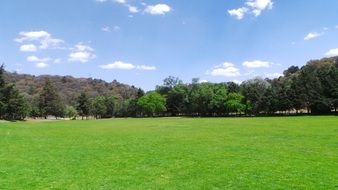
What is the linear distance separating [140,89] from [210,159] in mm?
155828

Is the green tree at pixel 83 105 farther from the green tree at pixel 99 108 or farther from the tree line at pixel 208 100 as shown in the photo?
the green tree at pixel 99 108

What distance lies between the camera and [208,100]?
145 metres

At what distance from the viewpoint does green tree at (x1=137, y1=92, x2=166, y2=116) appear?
6160 inches

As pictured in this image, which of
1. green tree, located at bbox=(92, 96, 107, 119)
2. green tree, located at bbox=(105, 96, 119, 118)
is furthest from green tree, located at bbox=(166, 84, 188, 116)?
→ green tree, located at bbox=(92, 96, 107, 119)

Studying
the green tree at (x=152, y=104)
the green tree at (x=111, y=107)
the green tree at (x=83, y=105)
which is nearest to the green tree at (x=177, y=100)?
the green tree at (x=152, y=104)

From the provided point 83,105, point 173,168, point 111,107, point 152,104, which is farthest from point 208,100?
point 173,168

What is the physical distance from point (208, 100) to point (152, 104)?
922 inches

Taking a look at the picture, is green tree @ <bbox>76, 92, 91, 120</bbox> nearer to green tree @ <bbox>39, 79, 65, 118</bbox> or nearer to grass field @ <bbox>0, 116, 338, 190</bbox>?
green tree @ <bbox>39, 79, 65, 118</bbox>

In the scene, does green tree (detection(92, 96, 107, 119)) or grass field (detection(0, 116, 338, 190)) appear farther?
green tree (detection(92, 96, 107, 119))

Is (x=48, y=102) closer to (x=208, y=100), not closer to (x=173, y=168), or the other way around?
(x=208, y=100)

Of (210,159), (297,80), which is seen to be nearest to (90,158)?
(210,159)

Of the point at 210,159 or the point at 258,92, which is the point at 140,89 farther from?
the point at 210,159

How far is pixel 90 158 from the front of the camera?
74.7 feet

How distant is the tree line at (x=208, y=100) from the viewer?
4323 inches
